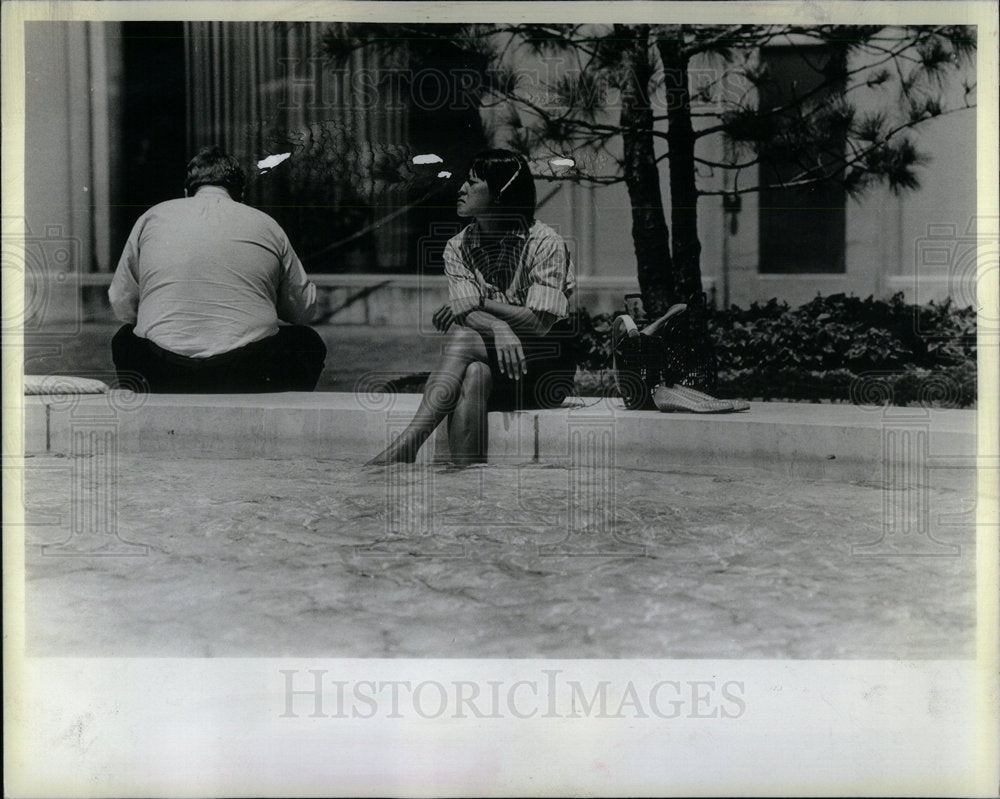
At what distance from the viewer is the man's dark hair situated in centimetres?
414

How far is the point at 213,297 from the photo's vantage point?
4.33 m

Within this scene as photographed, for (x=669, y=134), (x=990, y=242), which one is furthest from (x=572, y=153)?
(x=990, y=242)

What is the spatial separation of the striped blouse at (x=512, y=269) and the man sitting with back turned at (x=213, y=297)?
54 cm

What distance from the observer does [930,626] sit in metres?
3.89

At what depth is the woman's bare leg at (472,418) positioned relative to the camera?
4242 millimetres

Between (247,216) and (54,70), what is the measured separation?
2.64 feet

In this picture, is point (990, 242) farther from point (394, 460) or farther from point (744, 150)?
point (394, 460)

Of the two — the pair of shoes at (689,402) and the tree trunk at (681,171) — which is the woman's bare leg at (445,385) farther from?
the tree trunk at (681,171)

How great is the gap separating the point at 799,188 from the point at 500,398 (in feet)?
4.34

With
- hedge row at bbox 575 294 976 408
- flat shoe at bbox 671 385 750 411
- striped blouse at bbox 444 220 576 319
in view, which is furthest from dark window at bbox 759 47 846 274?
striped blouse at bbox 444 220 576 319

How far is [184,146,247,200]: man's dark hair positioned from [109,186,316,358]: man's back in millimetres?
32

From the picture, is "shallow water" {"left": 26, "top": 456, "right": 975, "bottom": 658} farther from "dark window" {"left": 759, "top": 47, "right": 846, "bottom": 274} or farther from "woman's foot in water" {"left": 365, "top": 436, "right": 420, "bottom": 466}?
"dark window" {"left": 759, "top": 47, "right": 846, "bottom": 274}

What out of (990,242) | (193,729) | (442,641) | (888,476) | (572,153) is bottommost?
(193,729)

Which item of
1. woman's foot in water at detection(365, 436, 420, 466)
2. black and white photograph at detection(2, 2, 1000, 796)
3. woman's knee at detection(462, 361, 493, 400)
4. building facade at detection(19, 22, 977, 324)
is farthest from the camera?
woman's knee at detection(462, 361, 493, 400)
